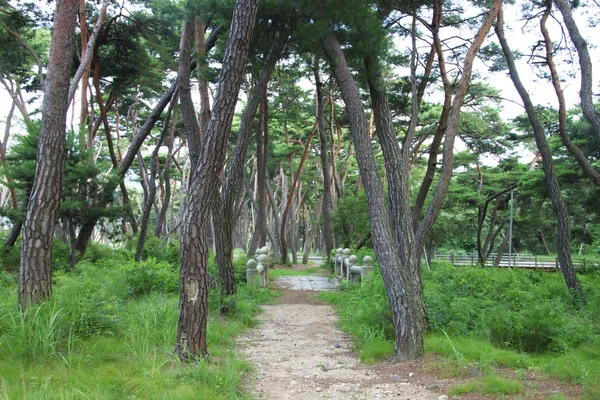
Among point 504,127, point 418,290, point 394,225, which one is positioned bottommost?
point 418,290

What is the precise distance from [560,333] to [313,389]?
11.4 ft

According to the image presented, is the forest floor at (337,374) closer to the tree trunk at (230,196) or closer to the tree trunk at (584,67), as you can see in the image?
the tree trunk at (230,196)

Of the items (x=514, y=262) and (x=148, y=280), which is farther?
(x=514, y=262)

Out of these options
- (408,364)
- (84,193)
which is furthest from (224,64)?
(84,193)

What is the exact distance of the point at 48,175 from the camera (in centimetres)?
603

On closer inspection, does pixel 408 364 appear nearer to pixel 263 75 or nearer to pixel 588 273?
pixel 263 75

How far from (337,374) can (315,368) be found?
1.14ft

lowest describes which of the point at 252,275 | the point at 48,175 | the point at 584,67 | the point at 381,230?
the point at 252,275

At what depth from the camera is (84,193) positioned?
39.5 ft

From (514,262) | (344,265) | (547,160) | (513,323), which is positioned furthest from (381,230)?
(514,262)

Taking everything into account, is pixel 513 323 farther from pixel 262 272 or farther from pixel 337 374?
pixel 262 272

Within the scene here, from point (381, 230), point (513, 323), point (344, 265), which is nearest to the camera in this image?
point (381, 230)

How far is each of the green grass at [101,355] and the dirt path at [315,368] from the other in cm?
37

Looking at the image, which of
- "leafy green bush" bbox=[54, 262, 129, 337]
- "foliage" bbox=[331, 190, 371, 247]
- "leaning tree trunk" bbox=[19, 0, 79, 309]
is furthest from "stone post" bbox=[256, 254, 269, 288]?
"leaning tree trunk" bbox=[19, 0, 79, 309]
